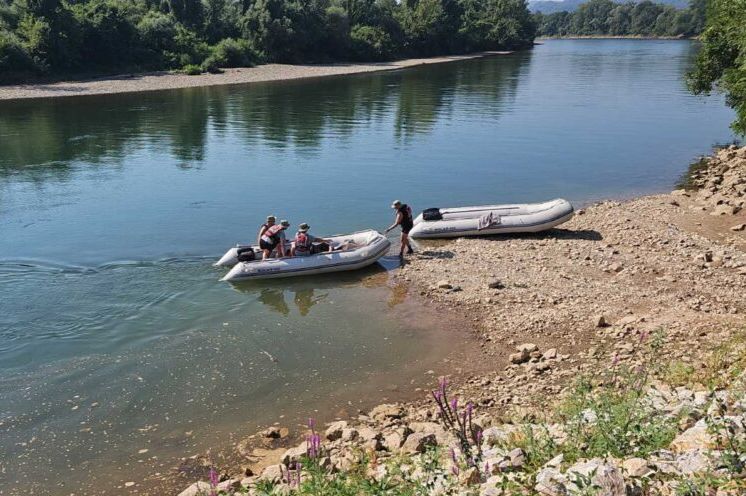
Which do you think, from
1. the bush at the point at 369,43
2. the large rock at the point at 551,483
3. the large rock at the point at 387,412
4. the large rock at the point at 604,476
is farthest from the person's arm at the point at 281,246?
the bush at the point at 369,43

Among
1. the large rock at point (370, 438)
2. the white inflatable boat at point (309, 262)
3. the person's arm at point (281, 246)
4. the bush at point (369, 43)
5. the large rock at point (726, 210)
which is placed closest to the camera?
the large rock at point (370, 438)

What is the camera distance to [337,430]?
32.9ft

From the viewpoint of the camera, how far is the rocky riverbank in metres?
6.22

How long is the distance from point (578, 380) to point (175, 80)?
6503 cm

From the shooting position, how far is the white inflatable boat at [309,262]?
17062 millimetres

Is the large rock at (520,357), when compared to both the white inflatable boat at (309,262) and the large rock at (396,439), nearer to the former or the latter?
the large rock at (396,439)

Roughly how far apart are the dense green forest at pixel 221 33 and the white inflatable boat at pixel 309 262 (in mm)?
54180

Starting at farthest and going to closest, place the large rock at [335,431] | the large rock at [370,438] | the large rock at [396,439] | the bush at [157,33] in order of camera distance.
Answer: the bush at [157,33], the large rock at [335,431], the large rock at [370,438], the large rock at [396,439]

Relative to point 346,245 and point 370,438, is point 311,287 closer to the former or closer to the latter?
point 346,245

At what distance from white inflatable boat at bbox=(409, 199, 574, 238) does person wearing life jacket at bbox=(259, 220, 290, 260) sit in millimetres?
4422

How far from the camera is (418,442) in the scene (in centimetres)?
870

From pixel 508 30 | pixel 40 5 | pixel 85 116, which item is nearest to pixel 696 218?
pixel 85 116

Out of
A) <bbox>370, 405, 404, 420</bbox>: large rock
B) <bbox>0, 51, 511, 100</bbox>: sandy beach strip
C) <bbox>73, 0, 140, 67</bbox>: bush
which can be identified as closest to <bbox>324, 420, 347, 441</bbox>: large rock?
<bbox>370, 405, 404, 420</bbox>: large rock

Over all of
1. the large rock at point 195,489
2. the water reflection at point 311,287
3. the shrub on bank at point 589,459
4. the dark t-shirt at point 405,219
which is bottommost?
the water reflection at point 311,287
